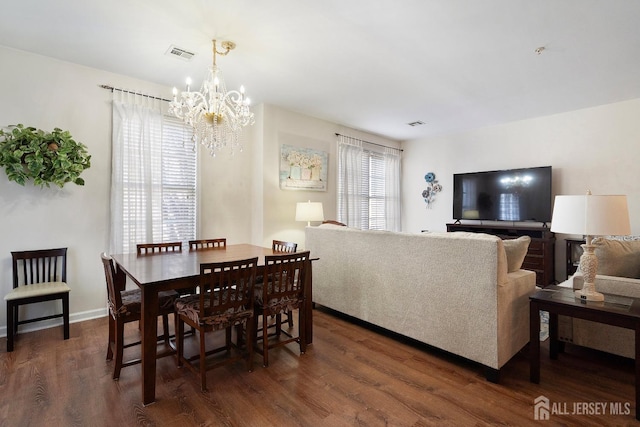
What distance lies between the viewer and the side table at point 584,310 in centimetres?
179

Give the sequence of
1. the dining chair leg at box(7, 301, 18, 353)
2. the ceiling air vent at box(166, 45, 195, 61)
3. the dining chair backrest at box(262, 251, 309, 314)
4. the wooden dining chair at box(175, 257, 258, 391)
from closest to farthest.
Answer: the wooden dining chair at box(175, 257, 258, 391) → the dining chair backrest at box(262, 251, 309, 314) → the dining chair leg at box(7, 301, 18, 353) → the ceiling air vent at box(166, 45, 195, 61)

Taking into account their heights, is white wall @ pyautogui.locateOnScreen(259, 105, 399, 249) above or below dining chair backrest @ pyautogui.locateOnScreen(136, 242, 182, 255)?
above

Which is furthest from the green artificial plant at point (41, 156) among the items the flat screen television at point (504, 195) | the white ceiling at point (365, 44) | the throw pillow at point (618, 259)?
the flat screen television at point (504, 195)

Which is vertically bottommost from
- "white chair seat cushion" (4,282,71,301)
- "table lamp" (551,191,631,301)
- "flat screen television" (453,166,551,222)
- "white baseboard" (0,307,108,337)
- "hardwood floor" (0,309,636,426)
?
"hardwood floor" (0,309,636,426)

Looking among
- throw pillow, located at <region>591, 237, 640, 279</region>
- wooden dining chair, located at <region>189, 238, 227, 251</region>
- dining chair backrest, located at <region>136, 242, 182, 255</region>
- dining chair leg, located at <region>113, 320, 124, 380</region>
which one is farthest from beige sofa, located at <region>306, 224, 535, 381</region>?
dining chair leg, located at <region>113, 320, 124, 380</region>

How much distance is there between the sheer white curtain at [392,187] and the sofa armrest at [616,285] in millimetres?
4198

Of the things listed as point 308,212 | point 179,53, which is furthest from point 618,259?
point 179,53

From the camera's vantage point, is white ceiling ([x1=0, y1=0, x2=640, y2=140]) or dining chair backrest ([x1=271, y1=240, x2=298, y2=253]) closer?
white ceiling ([x1=0, y1=0, x2=640, y2=140])

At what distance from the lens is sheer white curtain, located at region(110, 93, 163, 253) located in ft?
11.4

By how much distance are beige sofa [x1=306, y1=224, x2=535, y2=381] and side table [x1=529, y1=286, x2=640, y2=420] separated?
0.54 ft

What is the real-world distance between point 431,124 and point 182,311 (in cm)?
506

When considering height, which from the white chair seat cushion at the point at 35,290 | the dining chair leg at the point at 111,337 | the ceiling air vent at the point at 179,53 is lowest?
the dining chair leg at the point at 111,337

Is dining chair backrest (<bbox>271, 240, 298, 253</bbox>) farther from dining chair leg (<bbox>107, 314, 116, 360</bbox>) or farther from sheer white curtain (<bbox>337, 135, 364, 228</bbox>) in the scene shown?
sheer white curtain (<bbox>337, 135, 364, 228</bbox>)

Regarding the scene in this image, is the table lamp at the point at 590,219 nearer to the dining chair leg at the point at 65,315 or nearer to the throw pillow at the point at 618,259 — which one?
the throw pillow at the point at 618,259
